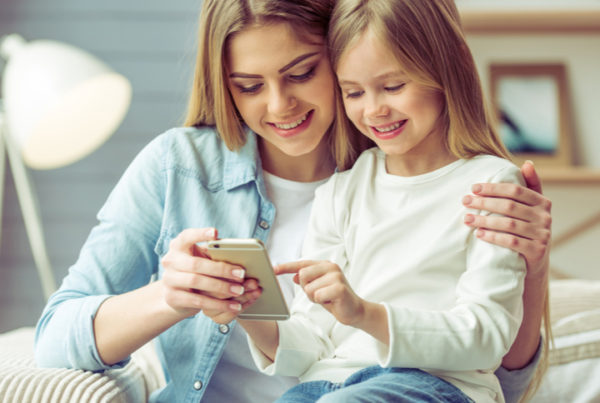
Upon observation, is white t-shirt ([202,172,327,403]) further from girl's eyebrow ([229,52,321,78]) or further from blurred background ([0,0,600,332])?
blurred background ([0,0,600,332])

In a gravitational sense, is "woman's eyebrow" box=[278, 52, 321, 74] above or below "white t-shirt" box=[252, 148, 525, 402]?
above

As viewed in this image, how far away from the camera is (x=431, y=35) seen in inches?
49.2

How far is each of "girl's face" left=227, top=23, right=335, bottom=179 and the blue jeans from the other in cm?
45

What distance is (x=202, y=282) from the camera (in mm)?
1058

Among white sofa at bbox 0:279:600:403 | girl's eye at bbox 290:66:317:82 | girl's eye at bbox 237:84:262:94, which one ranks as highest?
girl's eye at bbox 290:66:317:82

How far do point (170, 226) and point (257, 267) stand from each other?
16.0 inches

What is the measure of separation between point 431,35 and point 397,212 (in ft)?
1.05

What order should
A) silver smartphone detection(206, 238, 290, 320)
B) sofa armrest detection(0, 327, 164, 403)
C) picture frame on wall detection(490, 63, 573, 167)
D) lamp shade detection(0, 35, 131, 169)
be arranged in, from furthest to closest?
picture frame on wall detection(490, 63, 573, 167), lamp shade detection(0, 35, 131, 169), sofa armrest detection(0, 327, 164, 403), silver smartphone detection(206, 238, 290, 320)

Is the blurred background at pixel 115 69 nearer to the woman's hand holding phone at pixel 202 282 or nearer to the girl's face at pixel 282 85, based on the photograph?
the girl's face at pixel 282 85

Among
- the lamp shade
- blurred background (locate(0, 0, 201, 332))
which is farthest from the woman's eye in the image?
blurred background (locate(0, 0, 201, 332))

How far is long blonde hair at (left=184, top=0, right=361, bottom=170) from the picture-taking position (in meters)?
1.33

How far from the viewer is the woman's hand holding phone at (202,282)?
106 cm

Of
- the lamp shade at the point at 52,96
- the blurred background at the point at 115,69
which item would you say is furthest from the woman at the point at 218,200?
the blurred background at the point at 115,69

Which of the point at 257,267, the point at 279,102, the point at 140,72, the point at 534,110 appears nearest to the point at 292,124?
the point at 279,102
